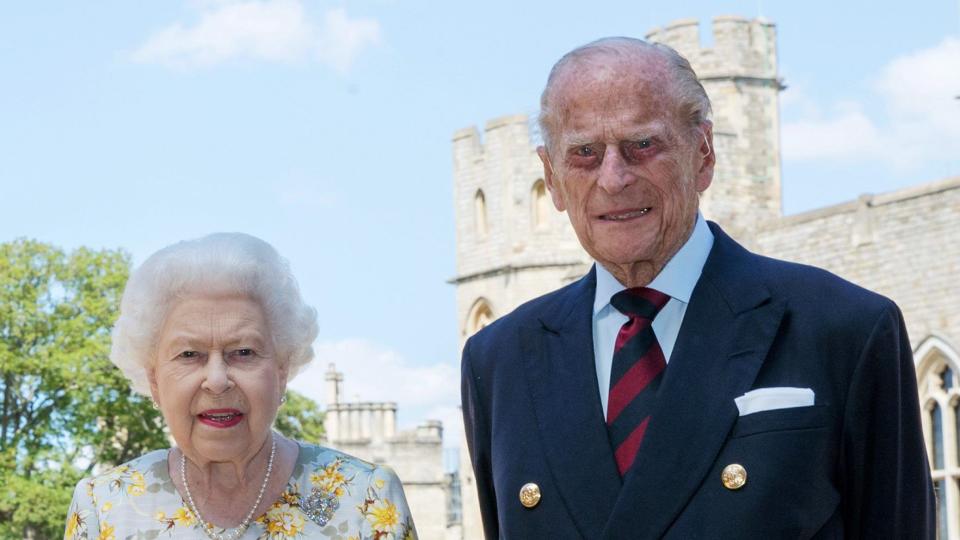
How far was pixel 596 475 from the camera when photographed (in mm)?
3908

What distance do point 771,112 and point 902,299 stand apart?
7.79 meters

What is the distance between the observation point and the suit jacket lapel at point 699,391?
12.6 feet

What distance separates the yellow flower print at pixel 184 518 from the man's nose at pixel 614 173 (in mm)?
1361

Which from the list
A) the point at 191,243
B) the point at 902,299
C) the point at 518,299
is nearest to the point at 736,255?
the point at 191,243

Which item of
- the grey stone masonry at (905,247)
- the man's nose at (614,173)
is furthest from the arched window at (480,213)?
the man's nose at (614,173)

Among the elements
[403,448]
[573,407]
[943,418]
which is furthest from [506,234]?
[573,407]

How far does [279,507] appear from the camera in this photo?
446 centimetres

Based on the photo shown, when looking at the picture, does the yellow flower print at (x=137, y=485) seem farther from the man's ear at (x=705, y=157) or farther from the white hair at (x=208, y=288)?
the man's ear at (x=705, y=157)

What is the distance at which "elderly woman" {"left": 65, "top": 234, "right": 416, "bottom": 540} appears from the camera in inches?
169

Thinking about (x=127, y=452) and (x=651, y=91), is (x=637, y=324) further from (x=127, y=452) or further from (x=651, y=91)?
(x=127, y=452)

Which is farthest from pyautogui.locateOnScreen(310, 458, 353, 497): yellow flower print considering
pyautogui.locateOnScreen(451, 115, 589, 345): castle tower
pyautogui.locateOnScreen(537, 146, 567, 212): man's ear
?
pyautogui.locateOnScreen(451, 115, 589, 345): castle tower

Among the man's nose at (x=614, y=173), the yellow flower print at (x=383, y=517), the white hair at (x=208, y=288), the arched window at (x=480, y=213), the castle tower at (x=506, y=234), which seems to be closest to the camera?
the man's nose at (x=614, y=173)

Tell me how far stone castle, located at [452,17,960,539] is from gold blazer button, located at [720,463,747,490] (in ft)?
57.5

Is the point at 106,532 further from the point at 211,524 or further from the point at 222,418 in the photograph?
the point at 222,418
